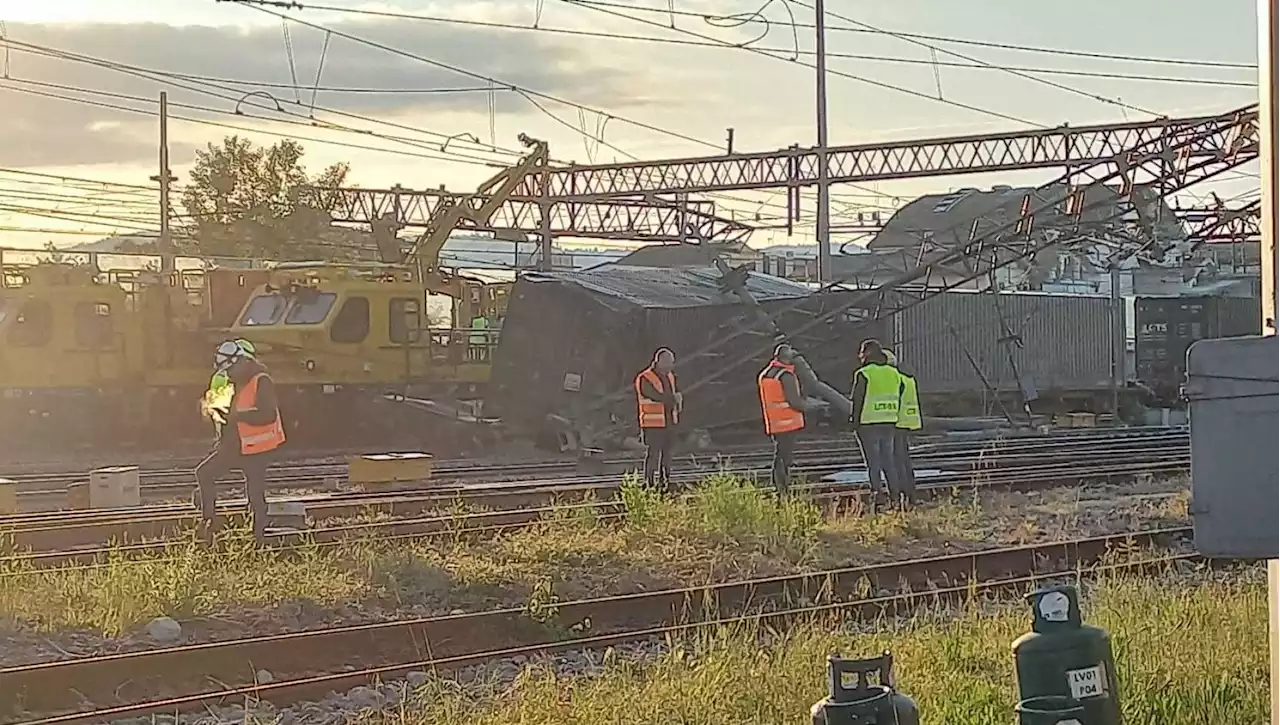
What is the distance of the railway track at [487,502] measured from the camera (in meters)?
14.0

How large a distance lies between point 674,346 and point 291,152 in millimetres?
39051

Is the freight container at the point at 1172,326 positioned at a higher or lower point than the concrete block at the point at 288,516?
higher

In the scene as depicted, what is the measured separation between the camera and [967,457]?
24.3 meters

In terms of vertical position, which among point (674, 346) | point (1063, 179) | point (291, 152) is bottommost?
point (674, 346)

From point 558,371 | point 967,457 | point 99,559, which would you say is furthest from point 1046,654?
point 558,371

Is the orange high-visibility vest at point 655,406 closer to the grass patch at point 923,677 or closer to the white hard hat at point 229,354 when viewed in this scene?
the white hard hat at point 229,354

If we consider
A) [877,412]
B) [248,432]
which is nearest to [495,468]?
[877,412]

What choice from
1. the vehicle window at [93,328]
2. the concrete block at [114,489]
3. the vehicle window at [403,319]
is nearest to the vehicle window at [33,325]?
the vehicle window at [93,328]

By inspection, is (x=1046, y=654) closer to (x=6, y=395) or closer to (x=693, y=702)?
(x=693, y=702)

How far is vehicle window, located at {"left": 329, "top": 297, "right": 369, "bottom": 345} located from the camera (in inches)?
1099

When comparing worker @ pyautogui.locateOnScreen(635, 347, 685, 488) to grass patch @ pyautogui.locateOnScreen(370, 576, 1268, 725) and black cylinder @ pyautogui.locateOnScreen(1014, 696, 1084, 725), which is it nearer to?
grass patch @ pyautogui.locateOnScreen(370, 576, 1268, 725)

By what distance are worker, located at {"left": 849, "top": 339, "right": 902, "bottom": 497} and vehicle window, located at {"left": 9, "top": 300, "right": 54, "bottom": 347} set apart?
16.5 meters

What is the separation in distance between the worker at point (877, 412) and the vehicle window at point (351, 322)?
13307mm

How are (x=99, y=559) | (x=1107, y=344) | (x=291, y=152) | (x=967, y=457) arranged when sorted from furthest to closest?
(x=291, y=152)
(x=1107, y=344)
(x=967, y=457)
(x=99, y=559)
